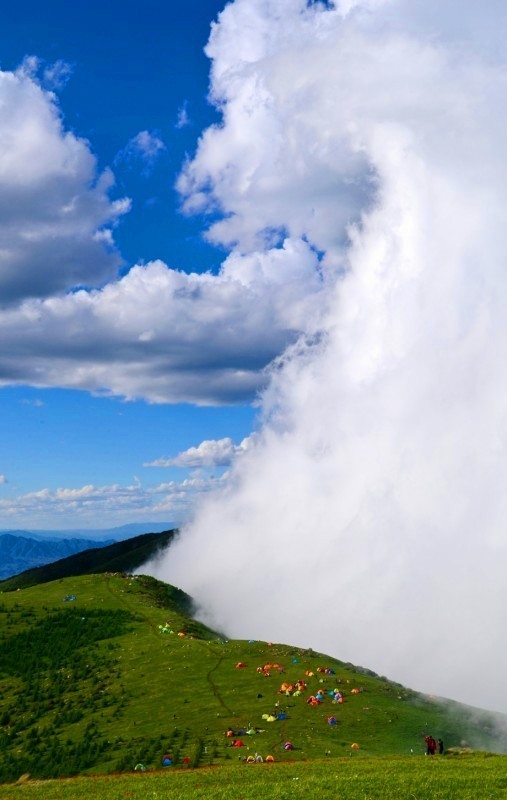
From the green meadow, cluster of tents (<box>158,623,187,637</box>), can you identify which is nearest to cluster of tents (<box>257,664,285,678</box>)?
cluster of tents (<box>158,623,187,637</box>)

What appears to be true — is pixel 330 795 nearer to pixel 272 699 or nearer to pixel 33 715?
pixel 272 699

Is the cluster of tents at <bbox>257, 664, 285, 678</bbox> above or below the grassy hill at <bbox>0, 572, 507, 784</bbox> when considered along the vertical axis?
above

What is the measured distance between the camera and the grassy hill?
67.1 meters

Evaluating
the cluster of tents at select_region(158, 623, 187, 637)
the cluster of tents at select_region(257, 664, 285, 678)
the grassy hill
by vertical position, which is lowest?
the grassy hill

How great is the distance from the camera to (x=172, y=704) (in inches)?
3297

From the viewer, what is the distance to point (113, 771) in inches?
2463

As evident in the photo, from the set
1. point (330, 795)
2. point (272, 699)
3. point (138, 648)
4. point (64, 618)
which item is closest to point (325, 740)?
point (272, 699)

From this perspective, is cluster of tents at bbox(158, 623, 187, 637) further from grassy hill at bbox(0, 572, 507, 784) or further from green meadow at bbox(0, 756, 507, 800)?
green meadow at bbox(0, 756, 507, 800)

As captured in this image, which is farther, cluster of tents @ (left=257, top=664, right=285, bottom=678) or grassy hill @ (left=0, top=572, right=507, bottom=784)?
cluster of tents @ (left=257, top=664, right=285, bottom=678)

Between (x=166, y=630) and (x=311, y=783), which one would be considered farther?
(x=166, y=630)

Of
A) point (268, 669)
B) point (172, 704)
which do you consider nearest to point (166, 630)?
point (268, 669)

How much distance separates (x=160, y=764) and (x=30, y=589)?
390ft

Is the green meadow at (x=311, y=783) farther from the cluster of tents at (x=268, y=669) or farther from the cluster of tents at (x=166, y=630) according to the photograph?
the cluster of tents at (x=166, y=630)

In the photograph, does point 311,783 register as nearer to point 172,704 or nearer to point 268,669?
point 172,704
